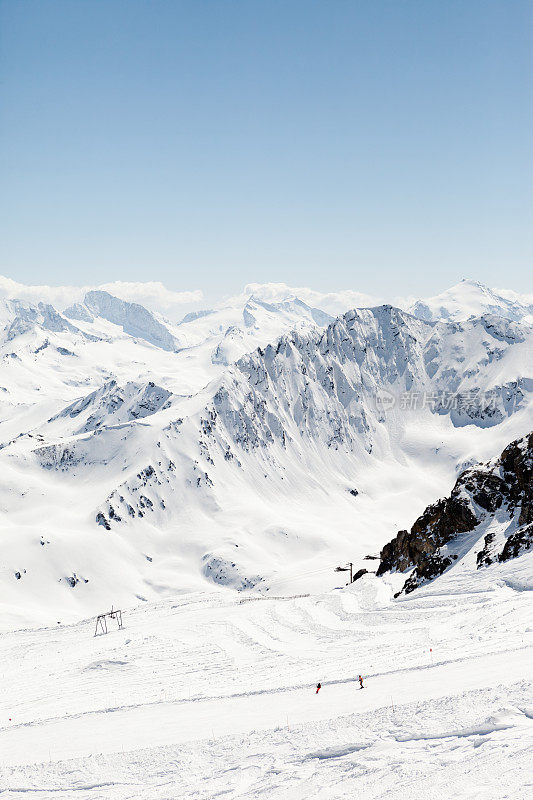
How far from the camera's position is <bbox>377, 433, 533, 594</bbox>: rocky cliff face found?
54750mm

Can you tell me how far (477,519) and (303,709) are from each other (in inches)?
1692

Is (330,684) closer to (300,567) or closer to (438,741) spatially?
(438,741)

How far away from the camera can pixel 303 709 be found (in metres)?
23.4

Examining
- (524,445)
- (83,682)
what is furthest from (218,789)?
(524,445)

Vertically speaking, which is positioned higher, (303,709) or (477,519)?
(303,709)

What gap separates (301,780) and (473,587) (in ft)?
108

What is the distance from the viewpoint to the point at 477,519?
60.5 meters

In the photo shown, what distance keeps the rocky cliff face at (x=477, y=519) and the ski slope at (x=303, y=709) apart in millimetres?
6695

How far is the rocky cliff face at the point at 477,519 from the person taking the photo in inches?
2156

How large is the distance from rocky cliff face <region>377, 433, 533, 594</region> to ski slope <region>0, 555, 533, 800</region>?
670cm

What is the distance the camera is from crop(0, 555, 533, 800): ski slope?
637 inches

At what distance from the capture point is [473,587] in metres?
45.0

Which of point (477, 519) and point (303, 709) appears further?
point (477, 519)

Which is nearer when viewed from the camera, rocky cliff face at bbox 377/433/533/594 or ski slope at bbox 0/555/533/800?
ski slope at bbox 0/555/533/800
